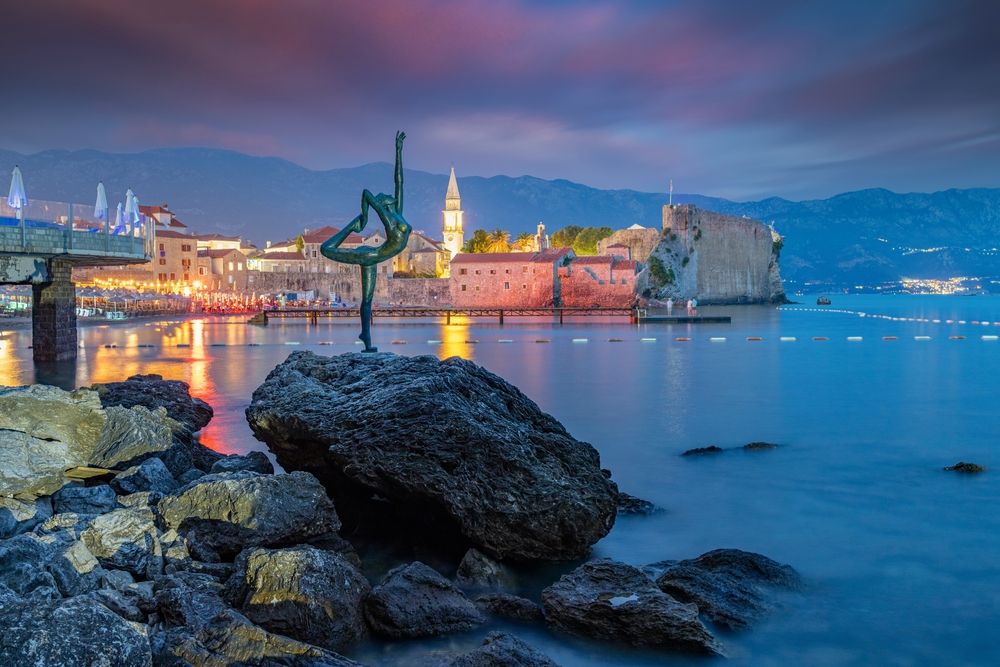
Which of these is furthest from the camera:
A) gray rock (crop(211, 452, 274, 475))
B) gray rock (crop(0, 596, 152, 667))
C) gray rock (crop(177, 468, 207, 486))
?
gray rock (crop(211, 452, 274, 475))

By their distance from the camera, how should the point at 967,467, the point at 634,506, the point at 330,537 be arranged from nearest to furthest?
1. the point at 330,537
2. the point at 634,506
3. the point at 967,467

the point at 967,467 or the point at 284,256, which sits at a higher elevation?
the point at 284,256

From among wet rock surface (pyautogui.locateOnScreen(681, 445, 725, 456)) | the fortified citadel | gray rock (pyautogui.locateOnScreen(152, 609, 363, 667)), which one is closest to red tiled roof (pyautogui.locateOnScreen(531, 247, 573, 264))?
the fortified citadel

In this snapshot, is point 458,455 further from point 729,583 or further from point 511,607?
point 729,583

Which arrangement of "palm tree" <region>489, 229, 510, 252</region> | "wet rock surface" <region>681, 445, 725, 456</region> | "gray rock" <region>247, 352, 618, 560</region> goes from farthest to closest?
"palm tree" <region>489, 229, 510, 252</region> → "wet rock surface" <region>681, 445, 725, 456</region> → "gray rock" <region>247, 352, 618, 560</region>

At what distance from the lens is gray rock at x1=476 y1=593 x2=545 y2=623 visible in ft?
17.9

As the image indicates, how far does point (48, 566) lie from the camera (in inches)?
179

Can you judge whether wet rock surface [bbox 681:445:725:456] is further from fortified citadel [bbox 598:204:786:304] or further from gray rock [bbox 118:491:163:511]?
fortified citadel [bbox 598:204:786:304]

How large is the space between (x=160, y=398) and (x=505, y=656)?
28.6ft

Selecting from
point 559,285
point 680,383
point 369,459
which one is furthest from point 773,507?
point 559,285

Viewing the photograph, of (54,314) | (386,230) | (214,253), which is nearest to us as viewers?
(386,230)

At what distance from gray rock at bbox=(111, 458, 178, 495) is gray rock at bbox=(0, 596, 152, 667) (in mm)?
3240

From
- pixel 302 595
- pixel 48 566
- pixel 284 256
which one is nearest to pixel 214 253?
pixel 284 256

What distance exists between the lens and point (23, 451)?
6.30 metres
